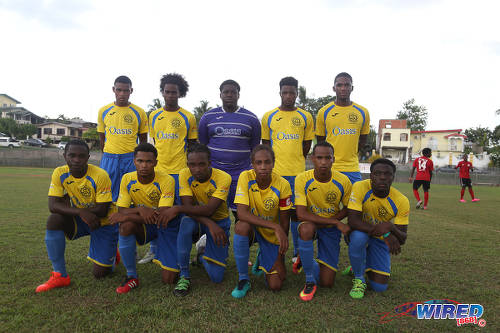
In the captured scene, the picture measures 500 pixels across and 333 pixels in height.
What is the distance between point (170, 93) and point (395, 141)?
2101 inches

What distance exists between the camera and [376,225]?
3.36m

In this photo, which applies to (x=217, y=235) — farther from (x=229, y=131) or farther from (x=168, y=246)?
(x=229, y=131)

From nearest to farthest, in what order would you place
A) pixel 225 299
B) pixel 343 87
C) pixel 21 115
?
pixel 225 299
pixel 343 87
pixel 21 115

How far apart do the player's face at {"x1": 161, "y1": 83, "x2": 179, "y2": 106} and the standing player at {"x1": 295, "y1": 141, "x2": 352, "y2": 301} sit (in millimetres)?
2257

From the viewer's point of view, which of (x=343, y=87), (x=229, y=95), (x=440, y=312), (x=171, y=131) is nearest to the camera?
(x=440, y=312)

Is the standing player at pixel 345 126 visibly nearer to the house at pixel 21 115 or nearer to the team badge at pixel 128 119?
the team badge at pixel 128 119

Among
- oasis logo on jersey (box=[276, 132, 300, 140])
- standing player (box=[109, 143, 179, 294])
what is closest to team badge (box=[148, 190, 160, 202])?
standing player (box=[109, 143, 179, 294])

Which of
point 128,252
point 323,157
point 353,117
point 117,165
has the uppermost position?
point 353,117

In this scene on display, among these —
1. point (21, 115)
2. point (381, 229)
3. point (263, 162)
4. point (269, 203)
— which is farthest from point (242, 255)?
point (21, 115)

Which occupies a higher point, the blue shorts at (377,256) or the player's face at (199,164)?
the player's face at (199,164)

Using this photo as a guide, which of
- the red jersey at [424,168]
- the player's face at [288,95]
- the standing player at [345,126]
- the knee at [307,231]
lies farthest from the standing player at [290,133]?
the red jersey at [424,168]

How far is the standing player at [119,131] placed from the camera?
4691mm

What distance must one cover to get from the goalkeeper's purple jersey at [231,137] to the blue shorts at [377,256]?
1898 millimetres

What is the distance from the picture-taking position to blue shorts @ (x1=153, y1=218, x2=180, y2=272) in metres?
3.56
